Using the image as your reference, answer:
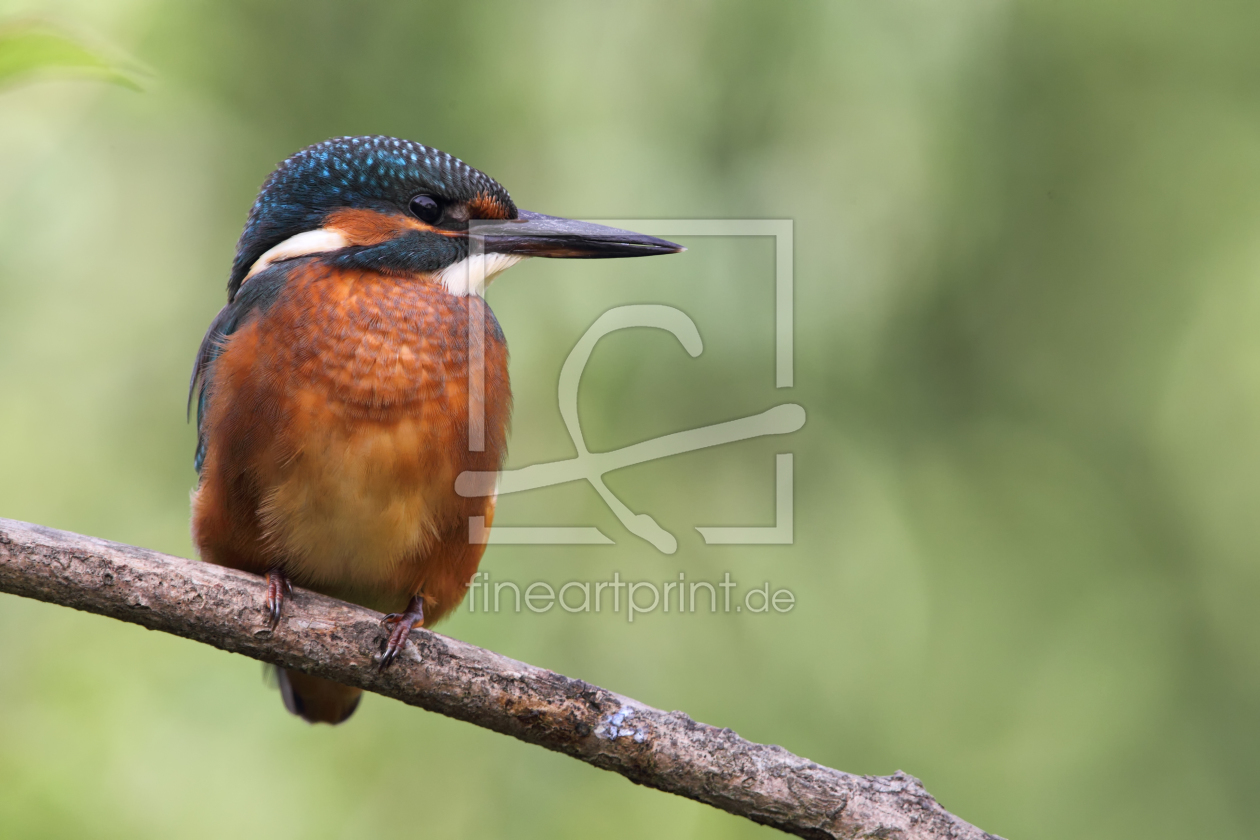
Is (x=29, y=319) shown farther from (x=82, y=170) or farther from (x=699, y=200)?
(x=699, y=200)

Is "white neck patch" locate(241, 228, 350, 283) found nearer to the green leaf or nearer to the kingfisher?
the kingfisher

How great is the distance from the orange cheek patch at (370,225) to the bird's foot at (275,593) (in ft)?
2.60

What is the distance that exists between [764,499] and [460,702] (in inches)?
70.8

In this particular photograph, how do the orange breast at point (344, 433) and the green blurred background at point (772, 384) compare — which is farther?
the green blurred background at point (772, 384)

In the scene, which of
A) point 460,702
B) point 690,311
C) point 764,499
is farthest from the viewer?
point 764,499

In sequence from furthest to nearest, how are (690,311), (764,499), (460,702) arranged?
(764,499)
(690,311)
(460,702)

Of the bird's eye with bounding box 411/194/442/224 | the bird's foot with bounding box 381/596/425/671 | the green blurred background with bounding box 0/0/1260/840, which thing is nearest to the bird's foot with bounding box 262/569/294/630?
the bird's foot with bounding box 381/596/425/671

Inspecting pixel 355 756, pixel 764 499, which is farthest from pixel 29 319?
pixel 764 499

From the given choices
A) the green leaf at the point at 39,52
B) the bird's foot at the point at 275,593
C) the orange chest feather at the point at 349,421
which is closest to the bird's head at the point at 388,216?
the orange chest feather at the point at 349,421

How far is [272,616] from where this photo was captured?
2.09m

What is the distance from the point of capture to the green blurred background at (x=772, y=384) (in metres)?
3.43

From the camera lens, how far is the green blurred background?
343cm

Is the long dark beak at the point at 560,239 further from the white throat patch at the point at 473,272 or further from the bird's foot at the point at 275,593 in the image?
the bird's foot at the point at 275,593

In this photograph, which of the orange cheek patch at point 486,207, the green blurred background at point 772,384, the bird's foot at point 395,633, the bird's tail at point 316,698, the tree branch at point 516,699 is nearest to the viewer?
the tree branch at point 516,699
